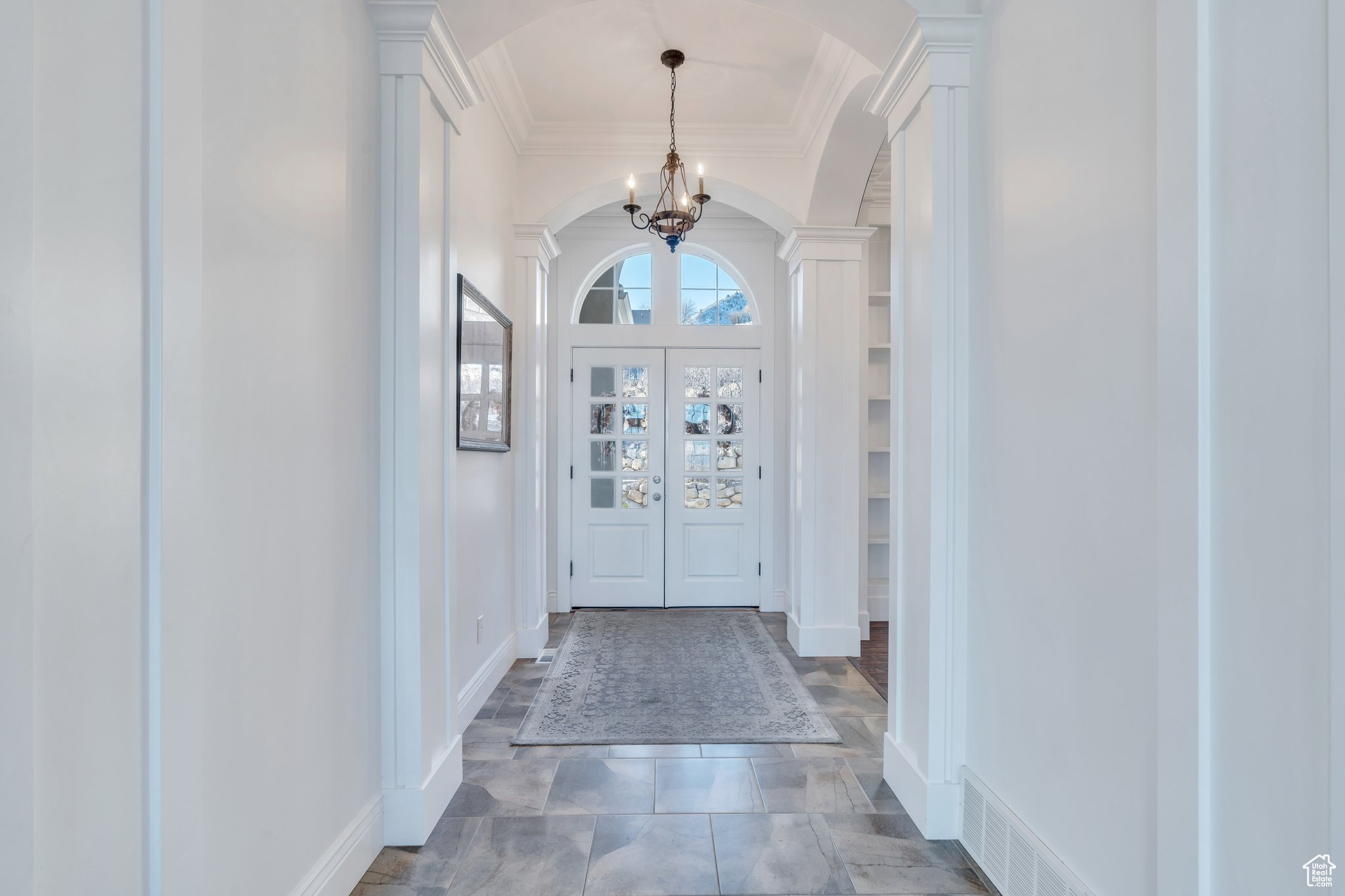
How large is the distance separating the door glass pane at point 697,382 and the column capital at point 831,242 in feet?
4.78

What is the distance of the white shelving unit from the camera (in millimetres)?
5098

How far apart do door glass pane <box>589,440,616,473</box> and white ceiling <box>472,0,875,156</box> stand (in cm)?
209

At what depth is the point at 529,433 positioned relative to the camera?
13.6 feet

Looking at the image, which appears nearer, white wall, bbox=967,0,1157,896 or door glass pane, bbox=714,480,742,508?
white wall, bbox=967,0,1157,896

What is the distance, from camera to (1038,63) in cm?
179

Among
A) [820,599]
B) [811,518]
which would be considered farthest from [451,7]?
[820,599]

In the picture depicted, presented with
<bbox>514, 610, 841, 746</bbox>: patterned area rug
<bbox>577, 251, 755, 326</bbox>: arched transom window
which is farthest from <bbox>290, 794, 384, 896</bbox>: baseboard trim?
<bbox>577, 251, 755, 326</bbox>: arched transom window

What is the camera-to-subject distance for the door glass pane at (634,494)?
5.44 metres

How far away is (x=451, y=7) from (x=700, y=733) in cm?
272

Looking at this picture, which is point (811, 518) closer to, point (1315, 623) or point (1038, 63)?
point (1038, 63)

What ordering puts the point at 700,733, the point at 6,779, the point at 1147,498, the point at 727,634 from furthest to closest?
the point at 727,634, the point at 700,733, the point at 1147,498, the point at 6,779

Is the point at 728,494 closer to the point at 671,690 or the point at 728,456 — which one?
the point at 728,456

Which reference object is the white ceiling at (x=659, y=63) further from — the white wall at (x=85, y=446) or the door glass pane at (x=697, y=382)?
the white wall at (x=85, y=446)

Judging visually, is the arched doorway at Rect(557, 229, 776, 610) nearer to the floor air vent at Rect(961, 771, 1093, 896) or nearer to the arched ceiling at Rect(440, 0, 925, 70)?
the arched ceiling at Rect(440, 0, 925, 70)
